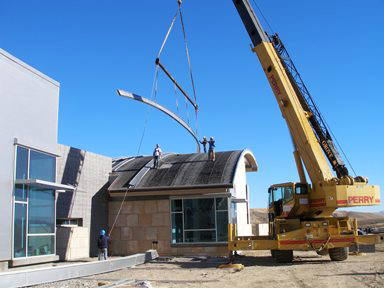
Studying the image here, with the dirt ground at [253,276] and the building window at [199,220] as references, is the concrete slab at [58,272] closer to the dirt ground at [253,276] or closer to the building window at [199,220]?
the dirt ground at [253,276]

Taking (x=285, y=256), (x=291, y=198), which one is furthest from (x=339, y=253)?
(x=291, y=198)

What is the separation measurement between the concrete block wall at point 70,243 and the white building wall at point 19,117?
417cm

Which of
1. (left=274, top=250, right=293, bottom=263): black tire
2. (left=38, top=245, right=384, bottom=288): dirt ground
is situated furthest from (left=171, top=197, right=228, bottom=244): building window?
(left=274, top=250, right=293, bottom=263): black tire

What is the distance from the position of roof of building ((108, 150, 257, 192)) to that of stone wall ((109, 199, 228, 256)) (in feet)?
3.09

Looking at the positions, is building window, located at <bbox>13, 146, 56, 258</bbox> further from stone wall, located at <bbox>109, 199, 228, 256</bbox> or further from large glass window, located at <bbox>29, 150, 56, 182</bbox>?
stone wall, located at <bbox>109, 199, 228, 256</bbox>

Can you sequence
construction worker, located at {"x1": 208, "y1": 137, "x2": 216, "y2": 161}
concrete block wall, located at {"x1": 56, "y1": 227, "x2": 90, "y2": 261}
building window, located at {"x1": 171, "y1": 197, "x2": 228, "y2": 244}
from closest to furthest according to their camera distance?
concrete block wall, located at {"x1": 56, "y1": 227, "x2": 90, "y2": 261} → building window, located at {"x1": 171, "y1": 197, "x2": 228, "y2": 244} → construction worker, located at {"x1": 208, "y1": 137, "x2": 216, "y2": 161}

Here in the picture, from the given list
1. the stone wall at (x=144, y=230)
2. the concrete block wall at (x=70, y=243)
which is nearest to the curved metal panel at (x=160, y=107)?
the stone wall at (x=144, y=230)

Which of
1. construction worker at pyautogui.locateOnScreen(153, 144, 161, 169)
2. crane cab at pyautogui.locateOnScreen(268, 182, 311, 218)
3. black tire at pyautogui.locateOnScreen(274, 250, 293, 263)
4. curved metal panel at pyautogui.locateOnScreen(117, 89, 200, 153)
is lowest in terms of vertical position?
black tire at pyautogui.locateOnScreen(274, 250, 293, 263)

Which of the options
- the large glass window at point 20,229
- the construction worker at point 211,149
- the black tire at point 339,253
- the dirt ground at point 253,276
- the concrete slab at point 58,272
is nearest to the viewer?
the concrete slab at point 58,272

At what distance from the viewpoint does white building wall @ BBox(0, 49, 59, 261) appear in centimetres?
1435

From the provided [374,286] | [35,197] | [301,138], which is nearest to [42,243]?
[35,197]

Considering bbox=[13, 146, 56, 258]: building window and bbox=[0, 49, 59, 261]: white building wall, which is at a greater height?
bbox=[0, 49, 59, 261]: white building wall

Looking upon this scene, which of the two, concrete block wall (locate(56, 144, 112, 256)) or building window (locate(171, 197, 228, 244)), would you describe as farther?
building window (locate(171, 197, 228, 244))

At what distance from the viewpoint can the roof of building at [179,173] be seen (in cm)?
2250
